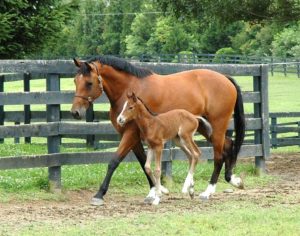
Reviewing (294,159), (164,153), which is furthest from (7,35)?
(294,159)

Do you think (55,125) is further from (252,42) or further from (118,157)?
(252,42)

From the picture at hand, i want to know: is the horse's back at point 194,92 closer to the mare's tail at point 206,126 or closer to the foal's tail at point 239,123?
the mare's tail at point 206,126

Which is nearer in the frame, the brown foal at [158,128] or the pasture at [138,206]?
the pasture at [138,206]

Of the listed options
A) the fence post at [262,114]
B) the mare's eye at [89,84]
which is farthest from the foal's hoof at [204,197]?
the fence post at [262,114]

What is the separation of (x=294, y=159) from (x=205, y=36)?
51.6 meters

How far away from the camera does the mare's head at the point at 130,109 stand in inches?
328

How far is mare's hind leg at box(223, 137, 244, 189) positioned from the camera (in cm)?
984

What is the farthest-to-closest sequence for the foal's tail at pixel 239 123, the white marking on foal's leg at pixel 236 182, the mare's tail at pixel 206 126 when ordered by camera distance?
the foal's tail at pixel 239 123 < the white marking on foal's leg at pixel 236 182 < the mare's tail at pixel 206 126

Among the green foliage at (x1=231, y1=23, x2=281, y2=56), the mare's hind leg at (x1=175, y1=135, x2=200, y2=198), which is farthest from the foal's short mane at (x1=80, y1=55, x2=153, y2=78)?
the green foliage at (x1=231, y1=23, x2=281, y2=56)

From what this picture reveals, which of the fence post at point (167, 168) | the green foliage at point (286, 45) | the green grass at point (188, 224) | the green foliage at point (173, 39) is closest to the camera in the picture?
the green grass at point (188, 224)

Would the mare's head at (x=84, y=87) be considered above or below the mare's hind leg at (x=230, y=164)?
above

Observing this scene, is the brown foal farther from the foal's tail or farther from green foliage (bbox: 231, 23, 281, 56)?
green foliage (bbox: 231, 23, 281, 56)

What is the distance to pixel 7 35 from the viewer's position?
41.9 ft

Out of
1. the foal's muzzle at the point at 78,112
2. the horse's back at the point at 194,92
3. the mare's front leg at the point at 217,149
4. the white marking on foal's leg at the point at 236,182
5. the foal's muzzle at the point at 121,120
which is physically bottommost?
the white marking on foal's leg at the point at 236,182
